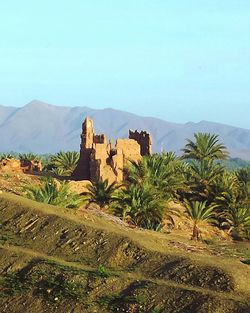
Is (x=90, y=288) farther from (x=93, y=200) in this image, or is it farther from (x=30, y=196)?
(x=93, y=200)

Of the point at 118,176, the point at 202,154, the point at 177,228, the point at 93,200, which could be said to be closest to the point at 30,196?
the point at 93,200

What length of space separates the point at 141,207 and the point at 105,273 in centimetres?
1550

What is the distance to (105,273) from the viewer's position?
15430 mm

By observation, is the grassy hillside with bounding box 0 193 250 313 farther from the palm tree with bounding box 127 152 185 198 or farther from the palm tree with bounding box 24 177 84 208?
the palm tree with bounding box 127 152 185 198

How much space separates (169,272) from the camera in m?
15.3

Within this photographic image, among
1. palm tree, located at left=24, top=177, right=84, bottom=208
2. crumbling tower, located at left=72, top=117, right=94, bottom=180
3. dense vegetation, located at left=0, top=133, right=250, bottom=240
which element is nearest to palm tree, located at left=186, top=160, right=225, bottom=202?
dense vegetation, located at left=0, top=133, right=250, bottom=240

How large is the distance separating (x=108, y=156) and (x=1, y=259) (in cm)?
2786

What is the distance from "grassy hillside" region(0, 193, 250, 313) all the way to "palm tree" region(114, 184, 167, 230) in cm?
1143

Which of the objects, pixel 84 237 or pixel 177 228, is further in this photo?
pixel 177 228

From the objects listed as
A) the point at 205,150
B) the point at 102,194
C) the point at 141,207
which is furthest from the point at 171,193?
the point at 205,150

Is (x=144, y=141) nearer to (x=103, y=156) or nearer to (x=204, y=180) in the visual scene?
(x=103, y=156)

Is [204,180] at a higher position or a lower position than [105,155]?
lower

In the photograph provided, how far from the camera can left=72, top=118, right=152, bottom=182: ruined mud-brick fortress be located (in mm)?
43094

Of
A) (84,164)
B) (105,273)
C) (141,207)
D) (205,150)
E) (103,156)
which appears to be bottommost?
(141,207)
